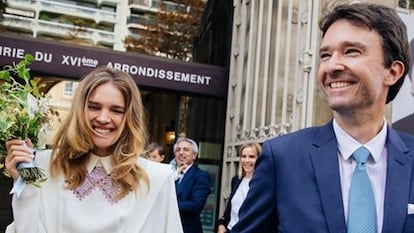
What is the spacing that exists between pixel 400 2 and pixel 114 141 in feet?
19.0

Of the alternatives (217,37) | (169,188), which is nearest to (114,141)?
(169,188)

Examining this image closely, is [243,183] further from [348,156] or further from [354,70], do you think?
[354,70]

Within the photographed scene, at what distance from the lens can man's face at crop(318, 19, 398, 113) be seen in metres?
1.62

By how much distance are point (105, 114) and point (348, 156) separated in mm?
1110

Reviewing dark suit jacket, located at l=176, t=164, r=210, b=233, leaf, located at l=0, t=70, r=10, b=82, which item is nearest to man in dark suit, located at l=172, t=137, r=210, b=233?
dark suit jacket, located at l=176, t=164, r=210, b=233

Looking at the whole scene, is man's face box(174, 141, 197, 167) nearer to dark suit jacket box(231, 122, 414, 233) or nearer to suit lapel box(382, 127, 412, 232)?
dark suit jacket box(231, 122, 414, 233)

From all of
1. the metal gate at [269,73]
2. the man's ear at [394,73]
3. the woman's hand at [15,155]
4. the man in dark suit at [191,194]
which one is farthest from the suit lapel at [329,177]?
the metal gate at [269,73]

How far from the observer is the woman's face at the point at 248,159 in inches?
224

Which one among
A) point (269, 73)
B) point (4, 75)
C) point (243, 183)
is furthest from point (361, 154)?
point (269, 73)

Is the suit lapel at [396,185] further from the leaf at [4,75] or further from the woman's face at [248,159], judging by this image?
the woman's face at [248,159]

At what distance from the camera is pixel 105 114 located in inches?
93.9

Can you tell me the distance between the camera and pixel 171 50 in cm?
892

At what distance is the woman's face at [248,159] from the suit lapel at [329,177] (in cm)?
395

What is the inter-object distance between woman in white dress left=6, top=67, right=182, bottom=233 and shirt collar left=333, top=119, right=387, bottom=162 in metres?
0.99
